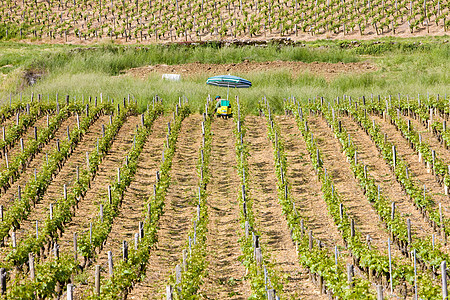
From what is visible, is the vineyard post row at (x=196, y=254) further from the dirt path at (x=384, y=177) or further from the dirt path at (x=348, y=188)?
the dirt path at (x=384, y=177)

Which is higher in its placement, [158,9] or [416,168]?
[158,9]

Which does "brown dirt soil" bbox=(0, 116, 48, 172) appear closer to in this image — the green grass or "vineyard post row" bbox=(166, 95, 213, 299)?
the green grass

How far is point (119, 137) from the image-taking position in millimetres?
26672

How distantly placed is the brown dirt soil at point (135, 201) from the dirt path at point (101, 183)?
2.03ft

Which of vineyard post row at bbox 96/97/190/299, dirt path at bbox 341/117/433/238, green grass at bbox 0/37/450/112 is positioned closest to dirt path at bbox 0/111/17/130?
green grass at bbox 0/37/450/112

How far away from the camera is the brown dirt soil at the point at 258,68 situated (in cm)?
3688

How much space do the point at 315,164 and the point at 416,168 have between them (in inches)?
113

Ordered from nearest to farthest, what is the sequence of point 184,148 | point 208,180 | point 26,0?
point 208,180 → point 184,148 → point 26,0

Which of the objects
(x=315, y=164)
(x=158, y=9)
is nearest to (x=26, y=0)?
(x=158, y=9)

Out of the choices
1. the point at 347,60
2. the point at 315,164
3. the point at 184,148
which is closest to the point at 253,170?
the point at 315,164

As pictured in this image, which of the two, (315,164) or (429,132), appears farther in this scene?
(429,132)

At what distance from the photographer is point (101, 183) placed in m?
21.1

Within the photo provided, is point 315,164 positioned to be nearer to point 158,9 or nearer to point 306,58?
point 306,58

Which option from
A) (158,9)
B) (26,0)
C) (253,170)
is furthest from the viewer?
(26,0)
